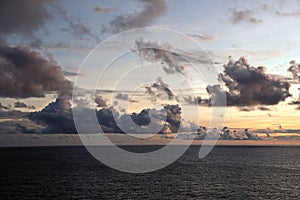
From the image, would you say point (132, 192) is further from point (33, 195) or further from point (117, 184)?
point (33, 195)

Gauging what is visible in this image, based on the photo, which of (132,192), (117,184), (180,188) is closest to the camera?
(132,192)

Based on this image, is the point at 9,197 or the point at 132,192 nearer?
the point at 9,197

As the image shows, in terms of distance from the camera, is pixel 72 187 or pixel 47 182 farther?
pixel 47 182

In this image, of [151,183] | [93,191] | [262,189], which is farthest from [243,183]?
[93,191]

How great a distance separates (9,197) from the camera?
345ft

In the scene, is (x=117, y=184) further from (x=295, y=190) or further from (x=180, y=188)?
(x=295, y=190)

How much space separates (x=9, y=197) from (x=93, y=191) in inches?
1036

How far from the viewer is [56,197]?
10588 cm

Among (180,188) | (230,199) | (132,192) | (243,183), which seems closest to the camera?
(230,199)

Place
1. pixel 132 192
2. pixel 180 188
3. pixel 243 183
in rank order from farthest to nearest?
1. pixel 243 183
2. pixel 180 188
3. pixel 132 192

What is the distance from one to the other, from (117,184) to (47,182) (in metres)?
31.1

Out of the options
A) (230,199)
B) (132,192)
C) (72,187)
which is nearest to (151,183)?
(132,192)

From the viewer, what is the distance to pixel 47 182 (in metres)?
141

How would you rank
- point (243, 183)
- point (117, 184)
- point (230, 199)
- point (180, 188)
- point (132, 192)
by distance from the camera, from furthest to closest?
point (243, 183) < point (117, 184) < point (180, 188) < point (132, 192) < point (230, 199)
